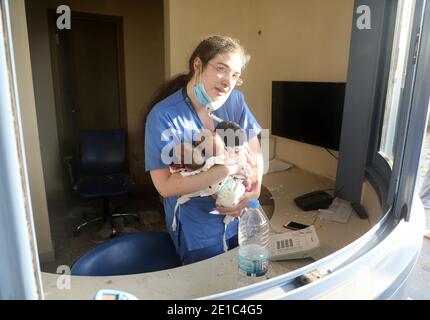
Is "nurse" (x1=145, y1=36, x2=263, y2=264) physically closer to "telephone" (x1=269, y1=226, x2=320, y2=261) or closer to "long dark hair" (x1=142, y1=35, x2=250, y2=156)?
"long dark hair" (x1=142, y1=35, x2=250, y2=156)

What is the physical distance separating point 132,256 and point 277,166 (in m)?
1.60

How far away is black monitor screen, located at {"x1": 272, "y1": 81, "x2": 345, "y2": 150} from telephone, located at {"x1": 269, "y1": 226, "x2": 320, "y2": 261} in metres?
1.02

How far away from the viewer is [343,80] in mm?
2121

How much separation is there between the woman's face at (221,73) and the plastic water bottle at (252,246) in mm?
401

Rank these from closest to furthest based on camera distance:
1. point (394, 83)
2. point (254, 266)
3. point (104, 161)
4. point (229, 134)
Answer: point (254, 266), point (229, 134), point (394, 83), point (104, 161)

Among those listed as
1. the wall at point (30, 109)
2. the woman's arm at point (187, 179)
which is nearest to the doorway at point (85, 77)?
the wall at point (30, 109)

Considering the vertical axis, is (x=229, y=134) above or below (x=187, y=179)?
above

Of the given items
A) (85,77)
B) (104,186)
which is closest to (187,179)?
(104,186)

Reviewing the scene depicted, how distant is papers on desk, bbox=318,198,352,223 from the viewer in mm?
1597

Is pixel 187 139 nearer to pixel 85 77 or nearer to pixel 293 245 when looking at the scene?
pixel 293 245

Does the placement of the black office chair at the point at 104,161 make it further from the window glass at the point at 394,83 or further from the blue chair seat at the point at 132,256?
the window glass at the point at 394,83

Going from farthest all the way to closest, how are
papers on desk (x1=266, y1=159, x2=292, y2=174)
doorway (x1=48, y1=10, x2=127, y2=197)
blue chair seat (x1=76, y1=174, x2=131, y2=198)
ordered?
1. doorway (x1=48, y1=10, x2=127, y2=197)
2. blue chair seat (x1=76, y1=174, x2=131, y2=198)
3. papers on desk (x1=266, y1=159, x2=292, y2=174)

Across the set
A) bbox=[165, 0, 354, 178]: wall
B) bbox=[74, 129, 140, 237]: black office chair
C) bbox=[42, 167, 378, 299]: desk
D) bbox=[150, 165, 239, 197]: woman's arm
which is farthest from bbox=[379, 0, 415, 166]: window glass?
bbox=[74, 129, 140, 237]: black office chair

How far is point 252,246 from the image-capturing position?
1101 millimetres
